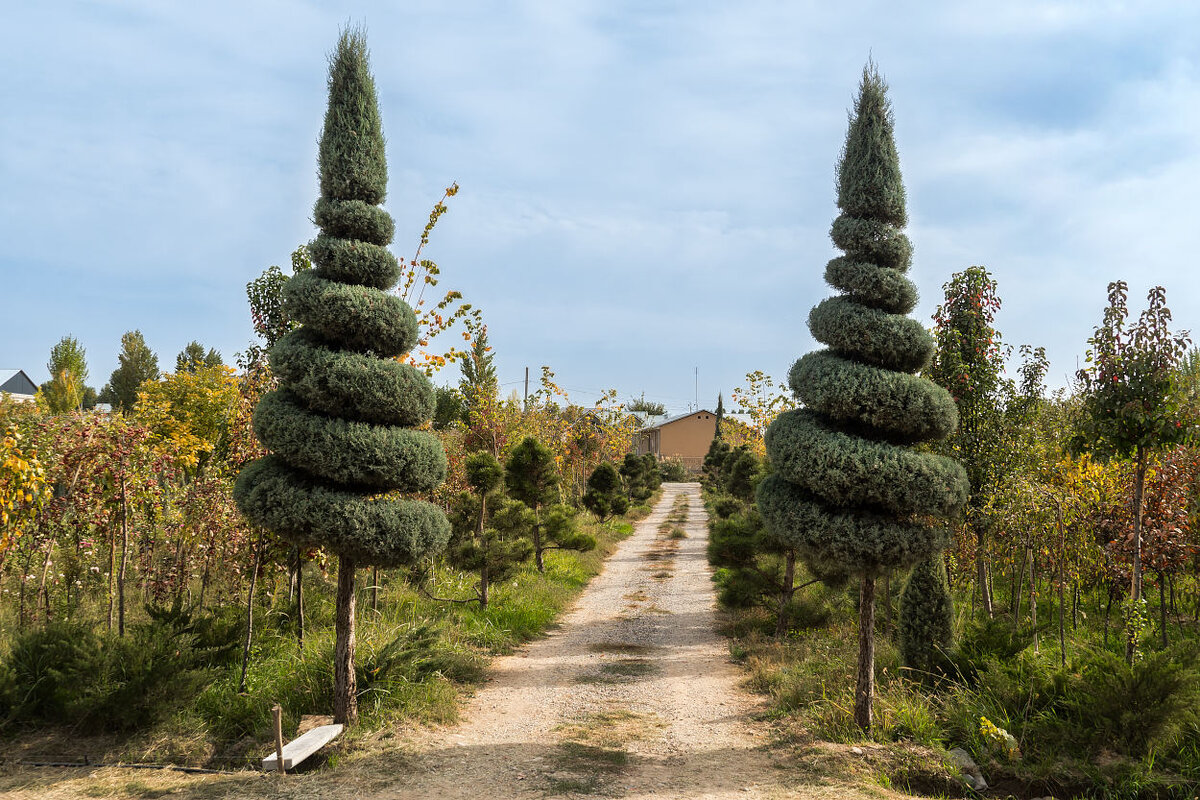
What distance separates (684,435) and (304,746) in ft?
197

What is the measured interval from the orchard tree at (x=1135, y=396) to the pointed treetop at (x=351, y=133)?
769cm

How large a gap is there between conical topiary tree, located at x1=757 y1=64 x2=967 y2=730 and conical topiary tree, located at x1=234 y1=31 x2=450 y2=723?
138 inches

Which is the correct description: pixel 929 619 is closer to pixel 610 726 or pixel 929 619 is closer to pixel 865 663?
pixel 865 663

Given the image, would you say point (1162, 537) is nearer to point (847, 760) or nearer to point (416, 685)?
point (847, 760)

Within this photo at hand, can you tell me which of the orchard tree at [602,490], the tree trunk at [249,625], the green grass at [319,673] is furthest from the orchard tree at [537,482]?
the orchard tree at [602,490]

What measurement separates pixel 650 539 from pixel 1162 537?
16.1 meters

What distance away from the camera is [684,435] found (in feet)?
213

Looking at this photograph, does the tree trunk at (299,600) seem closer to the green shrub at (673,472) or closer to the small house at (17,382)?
the green shrub at (673,472)

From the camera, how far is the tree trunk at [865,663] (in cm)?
648

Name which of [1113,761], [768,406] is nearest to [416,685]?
[1113,761]

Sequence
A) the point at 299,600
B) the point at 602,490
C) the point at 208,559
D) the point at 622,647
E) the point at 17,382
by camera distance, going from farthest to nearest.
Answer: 1. the point at 17,382
2. the point at 602,490
3. the point at 622,647
4. the point at 208,559
5. the point at 299,600

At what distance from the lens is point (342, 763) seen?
19.4 ft

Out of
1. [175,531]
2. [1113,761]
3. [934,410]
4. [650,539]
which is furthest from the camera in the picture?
[650,539]

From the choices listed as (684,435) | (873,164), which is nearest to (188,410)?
(873,164)
